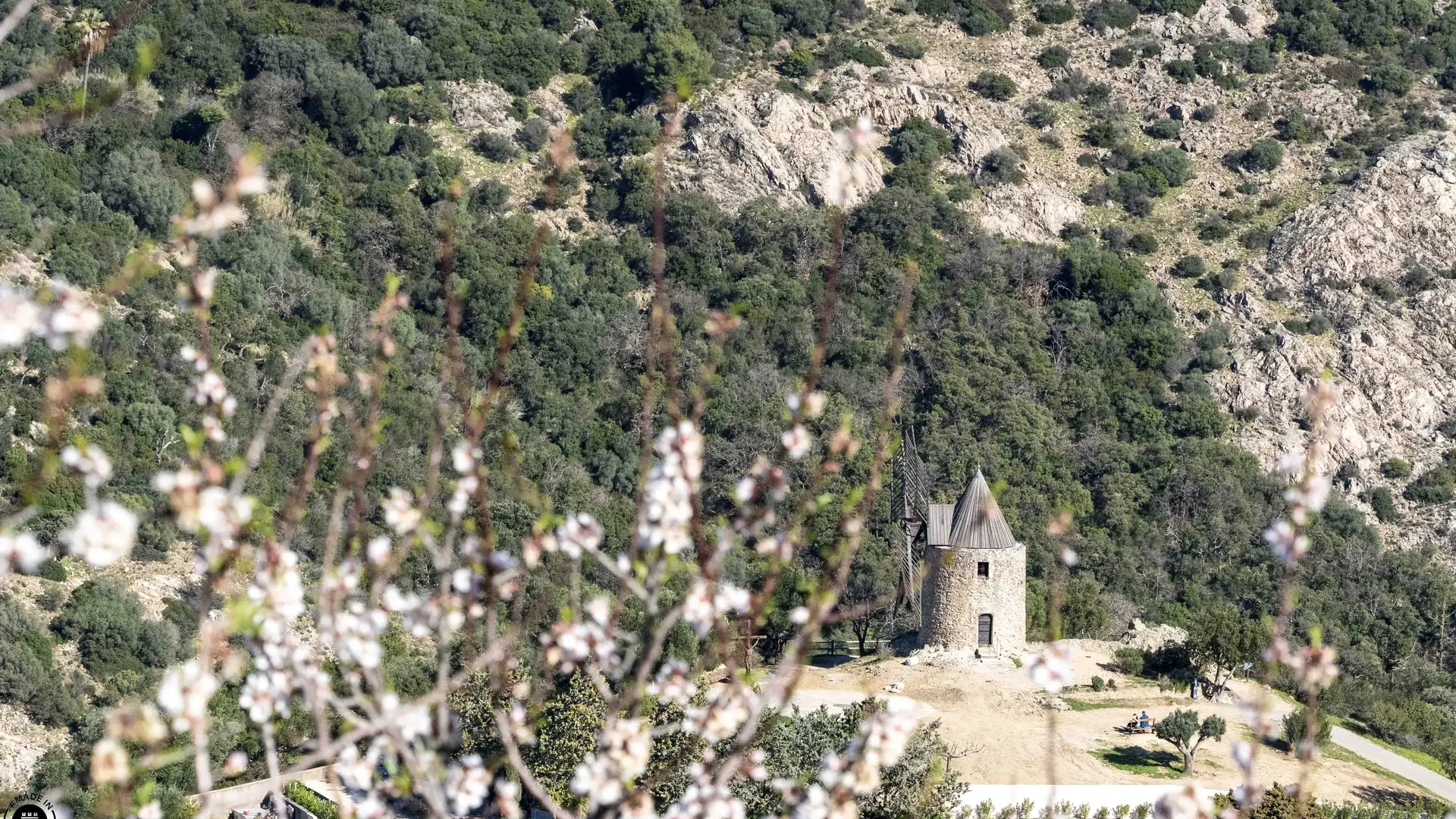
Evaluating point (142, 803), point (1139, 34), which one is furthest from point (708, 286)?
point (142, 803)

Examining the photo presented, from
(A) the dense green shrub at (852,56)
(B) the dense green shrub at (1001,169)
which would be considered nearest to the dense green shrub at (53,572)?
(B) the dense green shrub at (1001,169)

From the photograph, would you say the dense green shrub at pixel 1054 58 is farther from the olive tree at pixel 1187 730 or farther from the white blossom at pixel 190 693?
the white blossom at pixel 190 693

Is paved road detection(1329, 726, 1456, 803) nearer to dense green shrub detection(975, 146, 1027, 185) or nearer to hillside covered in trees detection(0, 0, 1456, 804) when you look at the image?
hillside covered in trees detection(0, 0, 1456, 804)

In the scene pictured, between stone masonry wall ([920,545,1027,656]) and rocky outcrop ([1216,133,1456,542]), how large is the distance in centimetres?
2349

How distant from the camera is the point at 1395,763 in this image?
37.0 meters

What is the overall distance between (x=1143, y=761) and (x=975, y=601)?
686 centimetres

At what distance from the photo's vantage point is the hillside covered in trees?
48688 millimetres

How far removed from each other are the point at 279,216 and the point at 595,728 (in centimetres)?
3614

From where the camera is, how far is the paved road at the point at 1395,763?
34.9 meters

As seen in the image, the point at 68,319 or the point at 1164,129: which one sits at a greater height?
the point at 1164,129

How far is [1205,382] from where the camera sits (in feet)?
203

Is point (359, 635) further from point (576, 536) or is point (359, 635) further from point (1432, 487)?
point (1432, 487)

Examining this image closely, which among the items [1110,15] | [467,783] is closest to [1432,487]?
[1110,15]

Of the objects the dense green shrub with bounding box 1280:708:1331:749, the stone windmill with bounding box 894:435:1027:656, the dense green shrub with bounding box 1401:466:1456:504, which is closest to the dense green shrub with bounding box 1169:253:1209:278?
Answer: the dense green shrub with bounding box 1401:466:1456:504
